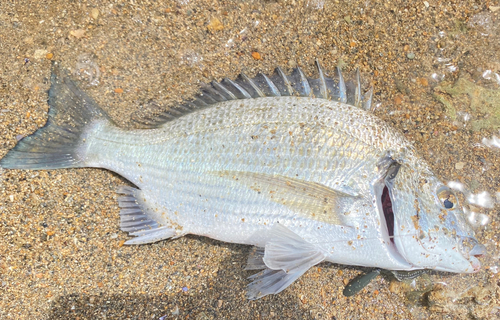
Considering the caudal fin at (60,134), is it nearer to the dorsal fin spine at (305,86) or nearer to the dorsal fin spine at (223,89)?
the dorsal fin spine at (223,89)

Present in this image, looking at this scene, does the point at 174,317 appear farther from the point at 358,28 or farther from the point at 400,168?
the point at 358,28

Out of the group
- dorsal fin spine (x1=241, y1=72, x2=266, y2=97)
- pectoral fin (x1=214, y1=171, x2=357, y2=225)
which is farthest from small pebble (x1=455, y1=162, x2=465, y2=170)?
dorsal fin spine (x1=241, y1=72, x2=266, y2=97)

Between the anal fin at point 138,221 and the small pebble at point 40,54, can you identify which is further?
the small pebble at point 40,54

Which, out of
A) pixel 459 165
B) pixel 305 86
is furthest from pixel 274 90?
pixel 459 165

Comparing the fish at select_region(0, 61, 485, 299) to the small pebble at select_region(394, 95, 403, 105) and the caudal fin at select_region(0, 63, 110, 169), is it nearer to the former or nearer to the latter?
the caudal fin at select_region(0, 63, 110, 169)

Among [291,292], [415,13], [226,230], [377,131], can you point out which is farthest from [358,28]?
[291,292]

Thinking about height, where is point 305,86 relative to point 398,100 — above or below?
above

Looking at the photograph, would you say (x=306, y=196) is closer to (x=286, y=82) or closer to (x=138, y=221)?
(x=286, y=82)

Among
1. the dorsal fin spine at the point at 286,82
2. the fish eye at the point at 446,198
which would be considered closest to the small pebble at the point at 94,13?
the dorsal fin spine at the point at 286,82
